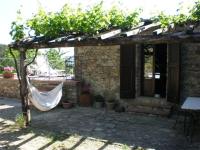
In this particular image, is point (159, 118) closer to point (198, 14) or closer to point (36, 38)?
point (198, 14)

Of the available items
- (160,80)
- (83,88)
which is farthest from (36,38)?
(160,80)

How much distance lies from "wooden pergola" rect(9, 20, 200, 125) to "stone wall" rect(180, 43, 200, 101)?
4.27ft

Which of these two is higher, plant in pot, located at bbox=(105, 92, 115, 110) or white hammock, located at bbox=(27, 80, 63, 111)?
white hammock, located at bbox=(27, 80, 63, 111)

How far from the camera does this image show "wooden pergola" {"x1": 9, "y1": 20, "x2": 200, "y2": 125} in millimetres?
5422

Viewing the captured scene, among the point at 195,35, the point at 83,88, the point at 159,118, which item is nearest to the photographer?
the point at 195,35

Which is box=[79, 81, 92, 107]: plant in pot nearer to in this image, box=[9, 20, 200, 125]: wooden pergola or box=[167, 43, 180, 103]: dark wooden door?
box=[167, 43, 180, 103]: dark wooden door

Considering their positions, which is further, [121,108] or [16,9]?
[121,108]

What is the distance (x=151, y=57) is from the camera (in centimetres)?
993

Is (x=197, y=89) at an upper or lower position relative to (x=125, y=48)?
lower

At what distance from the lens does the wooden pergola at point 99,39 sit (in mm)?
5422

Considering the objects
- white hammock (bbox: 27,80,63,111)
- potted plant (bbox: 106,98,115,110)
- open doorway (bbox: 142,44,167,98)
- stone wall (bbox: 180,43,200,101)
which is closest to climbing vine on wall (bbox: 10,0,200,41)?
white hammock (bbox: 27,80,63,111)

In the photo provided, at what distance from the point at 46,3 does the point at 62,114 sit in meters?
3.51

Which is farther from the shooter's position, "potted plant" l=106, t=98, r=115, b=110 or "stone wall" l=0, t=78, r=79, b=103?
"stone wall" l=0, t=78, r=79, b=103

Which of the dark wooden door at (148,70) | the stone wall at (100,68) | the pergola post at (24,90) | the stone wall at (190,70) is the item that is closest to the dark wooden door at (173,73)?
the stone wall at (190,70)
